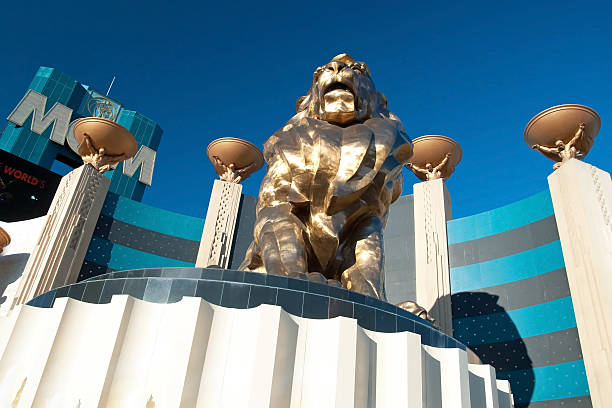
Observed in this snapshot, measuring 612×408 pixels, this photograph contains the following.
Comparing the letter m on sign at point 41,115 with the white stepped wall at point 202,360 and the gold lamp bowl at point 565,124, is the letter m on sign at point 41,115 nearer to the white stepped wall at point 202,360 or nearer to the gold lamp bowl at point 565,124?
the gold lamp bowl at point 565,124

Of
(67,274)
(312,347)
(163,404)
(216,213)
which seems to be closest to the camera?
(163,404)

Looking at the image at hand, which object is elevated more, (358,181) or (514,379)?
(358,181)

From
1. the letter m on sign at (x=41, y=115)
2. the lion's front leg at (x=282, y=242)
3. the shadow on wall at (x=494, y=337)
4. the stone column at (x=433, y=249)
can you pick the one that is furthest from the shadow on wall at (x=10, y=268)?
the letter m on sign at (x=41, y=115)

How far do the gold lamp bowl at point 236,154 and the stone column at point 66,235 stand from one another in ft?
9.83

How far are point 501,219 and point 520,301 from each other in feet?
7.00

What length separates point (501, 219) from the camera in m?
11.7

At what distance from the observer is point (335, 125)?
17.9 feet

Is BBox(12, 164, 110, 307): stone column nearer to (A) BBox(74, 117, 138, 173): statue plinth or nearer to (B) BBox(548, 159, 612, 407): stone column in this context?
(A) BBox(74, 117, 138, 173): statue plinth

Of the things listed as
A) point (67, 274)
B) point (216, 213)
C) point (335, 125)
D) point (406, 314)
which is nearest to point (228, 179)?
point (216, 213)

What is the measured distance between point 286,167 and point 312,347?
2.63 meters

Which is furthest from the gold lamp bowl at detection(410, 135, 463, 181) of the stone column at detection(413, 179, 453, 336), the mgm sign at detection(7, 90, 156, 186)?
the mgm sign at detection(7, 90, 156, 186)

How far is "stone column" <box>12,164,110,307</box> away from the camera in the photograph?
988 centimetres

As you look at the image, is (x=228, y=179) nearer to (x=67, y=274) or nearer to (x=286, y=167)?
(x=67, y=274)

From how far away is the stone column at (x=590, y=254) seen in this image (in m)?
7.86
